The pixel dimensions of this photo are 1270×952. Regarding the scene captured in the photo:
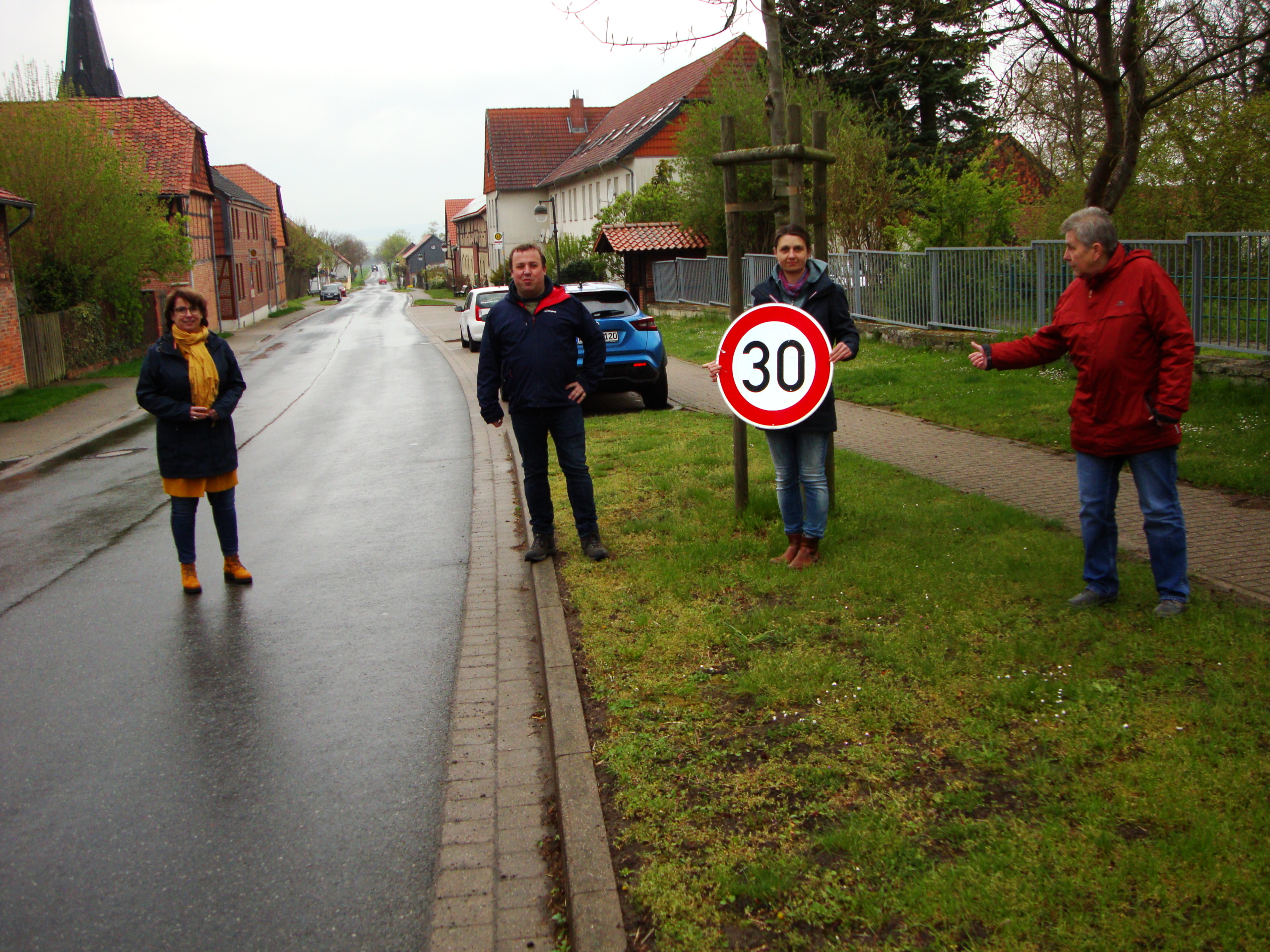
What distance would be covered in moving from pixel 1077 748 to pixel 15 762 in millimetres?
3960

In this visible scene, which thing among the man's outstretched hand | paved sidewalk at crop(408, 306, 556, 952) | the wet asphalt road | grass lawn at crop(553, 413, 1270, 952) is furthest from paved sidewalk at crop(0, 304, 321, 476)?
the man's outstretched hand

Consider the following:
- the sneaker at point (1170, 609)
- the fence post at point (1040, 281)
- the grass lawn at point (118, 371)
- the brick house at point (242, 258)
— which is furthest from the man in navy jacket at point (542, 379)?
the brick house at point (242, 258)

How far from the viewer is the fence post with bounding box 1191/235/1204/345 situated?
37.1 ft

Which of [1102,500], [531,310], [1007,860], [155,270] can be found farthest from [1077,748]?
[155,270]

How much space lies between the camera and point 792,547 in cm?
600

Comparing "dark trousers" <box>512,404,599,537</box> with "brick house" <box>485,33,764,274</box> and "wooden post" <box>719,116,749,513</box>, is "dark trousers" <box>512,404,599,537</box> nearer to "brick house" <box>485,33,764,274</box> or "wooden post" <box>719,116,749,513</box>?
"wooden post" <box>719,116,749,513</box>

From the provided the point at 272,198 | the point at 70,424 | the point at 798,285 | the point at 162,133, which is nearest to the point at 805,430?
the point at 798,285

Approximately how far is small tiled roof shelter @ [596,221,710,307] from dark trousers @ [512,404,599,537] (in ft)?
89.3

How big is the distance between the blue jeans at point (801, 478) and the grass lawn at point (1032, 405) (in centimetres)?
346

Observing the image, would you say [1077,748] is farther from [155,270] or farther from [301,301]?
[301,301]

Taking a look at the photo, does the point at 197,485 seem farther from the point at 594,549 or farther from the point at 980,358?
the point at 980,358

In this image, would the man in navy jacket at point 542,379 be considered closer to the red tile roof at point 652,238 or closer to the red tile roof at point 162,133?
the red tile roof at point 652,238

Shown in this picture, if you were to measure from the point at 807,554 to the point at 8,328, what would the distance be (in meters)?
19.1

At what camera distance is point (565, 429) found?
21.5 feet
